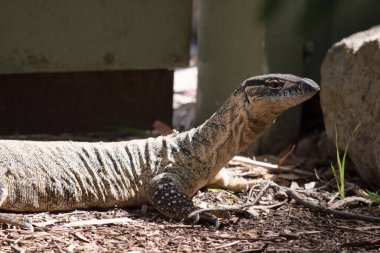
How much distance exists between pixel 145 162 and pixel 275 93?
1.15 meters

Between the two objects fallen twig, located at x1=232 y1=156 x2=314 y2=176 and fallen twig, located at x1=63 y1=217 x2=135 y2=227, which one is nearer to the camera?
fallen twig, located at x1=63 y1=217 x2=135 y2=227

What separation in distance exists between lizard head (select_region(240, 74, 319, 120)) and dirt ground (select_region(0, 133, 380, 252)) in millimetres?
771

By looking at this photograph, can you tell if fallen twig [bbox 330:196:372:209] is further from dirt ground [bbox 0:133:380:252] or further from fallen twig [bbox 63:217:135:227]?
fallen twig [bbox 63:217:135:227]

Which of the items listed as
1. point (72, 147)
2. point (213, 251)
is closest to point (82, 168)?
point (72, 147)

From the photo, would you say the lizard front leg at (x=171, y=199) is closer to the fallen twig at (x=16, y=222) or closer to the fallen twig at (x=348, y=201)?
the fallen twig at (x=16, y=222)

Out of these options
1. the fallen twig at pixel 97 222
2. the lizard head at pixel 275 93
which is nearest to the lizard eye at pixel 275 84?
the lizard head at pixel 275 93

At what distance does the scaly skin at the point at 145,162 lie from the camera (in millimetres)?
4949

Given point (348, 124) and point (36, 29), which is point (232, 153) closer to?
point (348, 124)

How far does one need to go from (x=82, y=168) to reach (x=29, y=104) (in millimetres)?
2078

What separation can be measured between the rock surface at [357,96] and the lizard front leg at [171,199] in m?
1.75

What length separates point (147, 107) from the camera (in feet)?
24.5

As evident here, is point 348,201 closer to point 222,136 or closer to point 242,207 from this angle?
point 242,207

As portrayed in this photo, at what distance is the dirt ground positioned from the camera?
4398 millimetres

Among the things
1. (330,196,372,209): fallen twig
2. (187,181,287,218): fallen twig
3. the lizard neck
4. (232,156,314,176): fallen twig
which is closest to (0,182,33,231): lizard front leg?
(187,181,287,218): fallen twig
